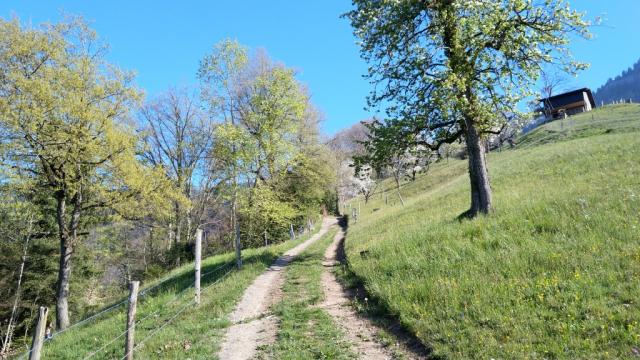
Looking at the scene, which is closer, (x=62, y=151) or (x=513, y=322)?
(x=513, y=322)

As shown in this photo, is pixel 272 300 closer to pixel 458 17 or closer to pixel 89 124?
pixel 458 17

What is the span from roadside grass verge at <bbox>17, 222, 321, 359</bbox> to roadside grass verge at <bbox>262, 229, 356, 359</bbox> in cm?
149

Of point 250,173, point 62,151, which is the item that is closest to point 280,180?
point 250,173

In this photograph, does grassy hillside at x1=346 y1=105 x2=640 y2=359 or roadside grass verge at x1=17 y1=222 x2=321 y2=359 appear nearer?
grassy hillside at x1=346 y1=105 x2=640 y2=359

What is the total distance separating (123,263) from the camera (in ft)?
140

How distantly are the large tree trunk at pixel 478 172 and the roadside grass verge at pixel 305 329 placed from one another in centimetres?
665

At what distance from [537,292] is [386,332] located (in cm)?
304

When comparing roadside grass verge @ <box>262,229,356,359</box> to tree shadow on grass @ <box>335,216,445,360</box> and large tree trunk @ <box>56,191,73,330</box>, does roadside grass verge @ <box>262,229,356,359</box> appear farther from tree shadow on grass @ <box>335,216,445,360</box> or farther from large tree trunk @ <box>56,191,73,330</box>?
large tree trunk @ <box>56,191,73,330</box>

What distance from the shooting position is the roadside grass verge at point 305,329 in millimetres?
7768

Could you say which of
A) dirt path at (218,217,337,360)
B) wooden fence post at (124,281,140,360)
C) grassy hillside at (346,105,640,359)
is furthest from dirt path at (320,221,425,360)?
wooden fence post at (124,281,140,360)

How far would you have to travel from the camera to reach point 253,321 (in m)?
10.7

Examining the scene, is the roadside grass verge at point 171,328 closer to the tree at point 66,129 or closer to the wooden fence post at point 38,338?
the wooden fence post at point 38,338

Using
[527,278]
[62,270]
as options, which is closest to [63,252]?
[62,270]

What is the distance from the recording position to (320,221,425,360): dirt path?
Result: 7320mm
